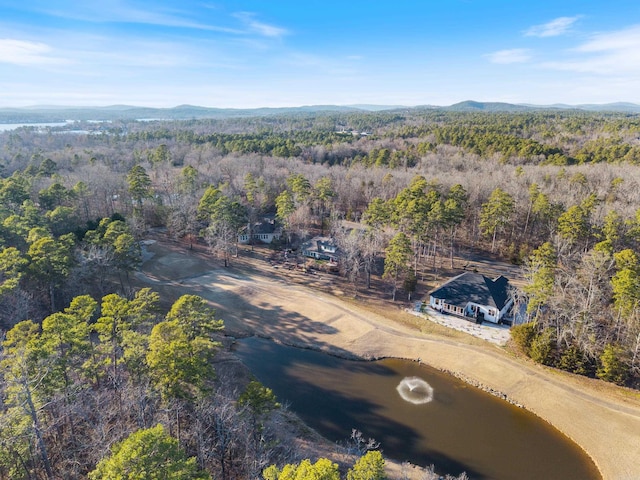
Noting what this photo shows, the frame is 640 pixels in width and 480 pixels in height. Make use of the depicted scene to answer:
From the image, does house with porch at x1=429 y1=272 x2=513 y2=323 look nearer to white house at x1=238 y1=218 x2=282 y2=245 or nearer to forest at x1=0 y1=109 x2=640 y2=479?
forest at x1=0 y1=109 x2=640 y2=479

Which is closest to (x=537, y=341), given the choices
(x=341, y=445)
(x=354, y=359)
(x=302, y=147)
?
(x=354, y=359)

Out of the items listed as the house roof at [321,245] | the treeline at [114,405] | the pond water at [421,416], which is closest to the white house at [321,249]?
the house roof at [321,245]

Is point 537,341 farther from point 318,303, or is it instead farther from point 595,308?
point 318,303

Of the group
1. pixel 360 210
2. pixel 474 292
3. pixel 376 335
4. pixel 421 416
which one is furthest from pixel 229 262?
pixel 421 416

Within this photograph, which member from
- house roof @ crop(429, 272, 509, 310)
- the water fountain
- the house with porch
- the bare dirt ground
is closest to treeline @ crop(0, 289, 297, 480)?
the water fountain

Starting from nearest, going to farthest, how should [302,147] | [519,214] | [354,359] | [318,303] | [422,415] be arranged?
1. [422,415]
2. [354,359]
3. [318,303]
4. [519,214]
5. [302,147]
